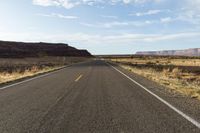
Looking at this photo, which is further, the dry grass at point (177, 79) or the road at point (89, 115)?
the dry grass at point (177, 79)

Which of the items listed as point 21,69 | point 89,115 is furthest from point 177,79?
point 21,69

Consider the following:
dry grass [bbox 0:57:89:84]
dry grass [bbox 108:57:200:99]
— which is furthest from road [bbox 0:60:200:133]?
dry grass [bbox 0:57:89:84]

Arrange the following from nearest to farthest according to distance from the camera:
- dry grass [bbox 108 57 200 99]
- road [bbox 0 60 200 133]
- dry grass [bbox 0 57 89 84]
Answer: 1. road [bbox 0 60 200 133]
2. dry grass [bbox 108 57 200 99]
3. dry grass [bbox 0 57 89 84]


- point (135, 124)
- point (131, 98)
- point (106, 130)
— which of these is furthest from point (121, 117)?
Result: point (131, 98)

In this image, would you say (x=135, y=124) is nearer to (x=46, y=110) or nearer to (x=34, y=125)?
(x=34, y=125)

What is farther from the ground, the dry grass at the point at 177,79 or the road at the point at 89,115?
the road at the point at 89,115

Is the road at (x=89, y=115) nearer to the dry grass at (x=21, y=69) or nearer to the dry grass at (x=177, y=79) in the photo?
the dry grass at (x=177, y=79)

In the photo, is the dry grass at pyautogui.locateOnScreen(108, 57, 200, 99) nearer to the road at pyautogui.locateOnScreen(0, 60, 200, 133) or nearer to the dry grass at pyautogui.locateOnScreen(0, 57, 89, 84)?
the road at pyautogui.locateOnScreen(0, 60, 200, 133)

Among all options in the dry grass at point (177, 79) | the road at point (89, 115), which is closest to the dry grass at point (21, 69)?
the road at point (89, 115)

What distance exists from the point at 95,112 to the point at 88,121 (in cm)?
109

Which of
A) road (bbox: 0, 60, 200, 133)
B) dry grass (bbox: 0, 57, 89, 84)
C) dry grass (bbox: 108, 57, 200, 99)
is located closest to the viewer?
road (bbox: 0, 60, 200, 133)

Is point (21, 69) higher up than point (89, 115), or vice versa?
point (89, 115)

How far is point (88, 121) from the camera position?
7035 mm

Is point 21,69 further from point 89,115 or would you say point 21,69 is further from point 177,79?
point 89,115
